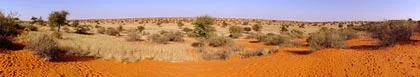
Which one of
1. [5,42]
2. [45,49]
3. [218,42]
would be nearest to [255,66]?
[45,49]

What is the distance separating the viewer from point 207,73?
13.7 m

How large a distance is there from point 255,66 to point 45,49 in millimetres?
6974

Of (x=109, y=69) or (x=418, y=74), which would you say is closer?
(x=418, y=74)

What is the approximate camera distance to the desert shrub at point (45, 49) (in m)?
14.8

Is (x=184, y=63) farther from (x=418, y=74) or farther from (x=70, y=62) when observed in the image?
(x=418, y=74)

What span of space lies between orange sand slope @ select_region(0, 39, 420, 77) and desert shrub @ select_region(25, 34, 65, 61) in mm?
306

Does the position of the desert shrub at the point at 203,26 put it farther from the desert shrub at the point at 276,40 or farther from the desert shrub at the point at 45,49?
the desert shrub at the point at 45,49

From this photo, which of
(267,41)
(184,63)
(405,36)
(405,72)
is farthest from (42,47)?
(267,41)

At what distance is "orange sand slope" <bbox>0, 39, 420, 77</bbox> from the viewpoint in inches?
479

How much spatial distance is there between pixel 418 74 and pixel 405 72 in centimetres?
41

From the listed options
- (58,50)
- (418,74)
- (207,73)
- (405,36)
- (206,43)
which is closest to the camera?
(418,74)

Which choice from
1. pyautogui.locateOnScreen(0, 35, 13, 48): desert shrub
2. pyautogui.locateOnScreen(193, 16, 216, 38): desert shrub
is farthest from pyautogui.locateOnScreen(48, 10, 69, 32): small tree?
pyautogui.locateOnScreen(0, 35, 13, 48): desert shrub

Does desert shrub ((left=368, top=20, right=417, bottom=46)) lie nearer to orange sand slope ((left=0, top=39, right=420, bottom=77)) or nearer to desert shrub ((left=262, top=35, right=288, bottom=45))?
orange sand slope ((left=0, top=39, right=420, bottom=77))

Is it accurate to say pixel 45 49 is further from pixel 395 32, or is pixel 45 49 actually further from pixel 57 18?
pixel 57 18
